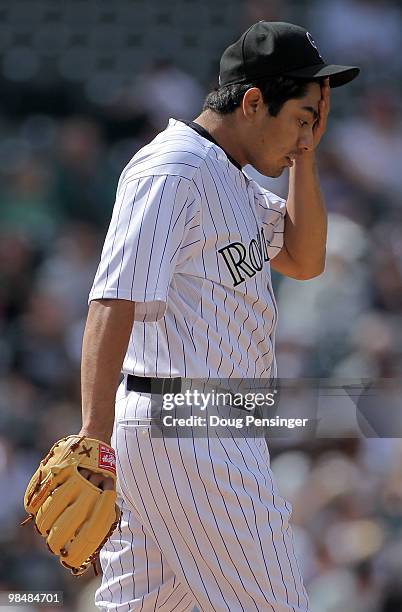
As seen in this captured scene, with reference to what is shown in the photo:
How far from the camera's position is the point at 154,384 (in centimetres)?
171

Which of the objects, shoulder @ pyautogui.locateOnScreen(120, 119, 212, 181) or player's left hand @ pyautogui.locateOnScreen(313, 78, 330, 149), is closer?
shoulder @ pyautogui.locateOnScreen(120, 119, 212, 181)

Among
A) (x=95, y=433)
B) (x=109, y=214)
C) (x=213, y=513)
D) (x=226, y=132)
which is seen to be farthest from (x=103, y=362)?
(x=109, y=214)

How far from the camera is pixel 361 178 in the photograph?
430 cm

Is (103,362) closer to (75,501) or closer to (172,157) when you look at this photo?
(75,501)

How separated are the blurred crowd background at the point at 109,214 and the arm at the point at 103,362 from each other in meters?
1.95

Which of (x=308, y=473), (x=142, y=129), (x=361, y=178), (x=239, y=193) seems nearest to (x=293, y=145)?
(x=239, y=193)

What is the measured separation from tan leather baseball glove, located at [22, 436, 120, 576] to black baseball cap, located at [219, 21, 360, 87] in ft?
2.58

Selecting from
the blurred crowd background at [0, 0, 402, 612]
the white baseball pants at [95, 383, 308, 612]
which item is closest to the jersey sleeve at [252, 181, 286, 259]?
the white baseball pants at [95, 383, 308, 612]

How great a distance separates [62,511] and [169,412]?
0.85ft

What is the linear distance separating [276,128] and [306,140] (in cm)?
7

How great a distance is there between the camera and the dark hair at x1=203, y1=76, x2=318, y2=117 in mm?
1882

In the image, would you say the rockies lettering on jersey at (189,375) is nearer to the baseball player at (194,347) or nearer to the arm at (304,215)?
the baseball player at (194,347)

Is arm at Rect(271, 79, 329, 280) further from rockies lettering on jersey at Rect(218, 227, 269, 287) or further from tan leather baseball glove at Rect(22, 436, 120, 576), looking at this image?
tan leather baseball glove at Rect(22, 436, 120, 576)

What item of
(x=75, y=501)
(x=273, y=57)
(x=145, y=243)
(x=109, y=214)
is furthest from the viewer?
(x=109, y=214)
